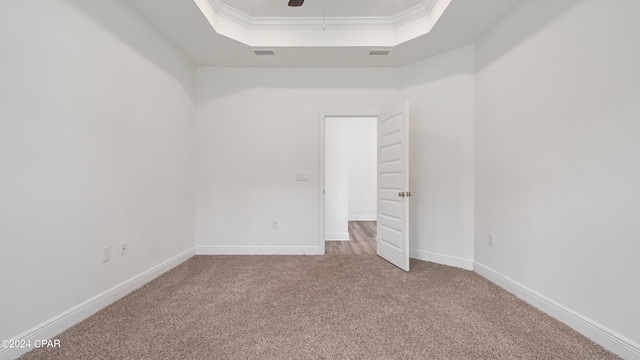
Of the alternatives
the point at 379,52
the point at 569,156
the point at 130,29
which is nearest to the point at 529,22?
the point at 569,156

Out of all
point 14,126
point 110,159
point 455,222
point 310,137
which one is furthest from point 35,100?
point 455,222

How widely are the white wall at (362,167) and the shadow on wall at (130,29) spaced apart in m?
4.54

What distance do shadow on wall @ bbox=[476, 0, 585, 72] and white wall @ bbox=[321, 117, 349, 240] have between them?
2.27 meters

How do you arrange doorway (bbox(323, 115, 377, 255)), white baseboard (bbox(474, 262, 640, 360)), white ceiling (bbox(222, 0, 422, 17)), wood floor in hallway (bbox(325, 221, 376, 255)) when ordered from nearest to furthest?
1. white baseboard (bbox(474, 262, 640, 360))
2. white ceiling (bbox(222, 0, 422, 17))
3. wood floor in hallway (bbox(325, 221, 376, 255))
4. doorway (bbox(323, 115, 377, 255))

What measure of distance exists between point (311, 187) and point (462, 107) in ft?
7.01

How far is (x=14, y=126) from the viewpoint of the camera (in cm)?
129

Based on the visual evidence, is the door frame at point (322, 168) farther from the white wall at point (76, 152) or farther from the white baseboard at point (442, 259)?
the white wall at point (76, 152)

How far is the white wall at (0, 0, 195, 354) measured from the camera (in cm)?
129

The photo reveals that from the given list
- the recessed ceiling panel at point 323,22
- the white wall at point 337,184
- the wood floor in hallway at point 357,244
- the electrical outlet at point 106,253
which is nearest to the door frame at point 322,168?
the wood floor in hallway at point 357,244

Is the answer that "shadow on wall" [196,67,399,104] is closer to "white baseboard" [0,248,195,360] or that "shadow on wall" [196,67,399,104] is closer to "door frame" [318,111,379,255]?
"door frame" [318,111,379,255]

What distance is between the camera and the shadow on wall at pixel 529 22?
1.68 metres

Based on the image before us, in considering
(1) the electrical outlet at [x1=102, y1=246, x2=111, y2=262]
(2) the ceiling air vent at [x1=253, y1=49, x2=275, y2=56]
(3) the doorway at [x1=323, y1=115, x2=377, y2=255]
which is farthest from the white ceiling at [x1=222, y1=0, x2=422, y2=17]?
(1) the electrical outlet at [x1=102, y1=246, x2=111, y2=262]

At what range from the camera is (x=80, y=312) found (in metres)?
1.61

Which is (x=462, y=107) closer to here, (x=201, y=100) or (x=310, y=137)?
(x=310, y=137)
